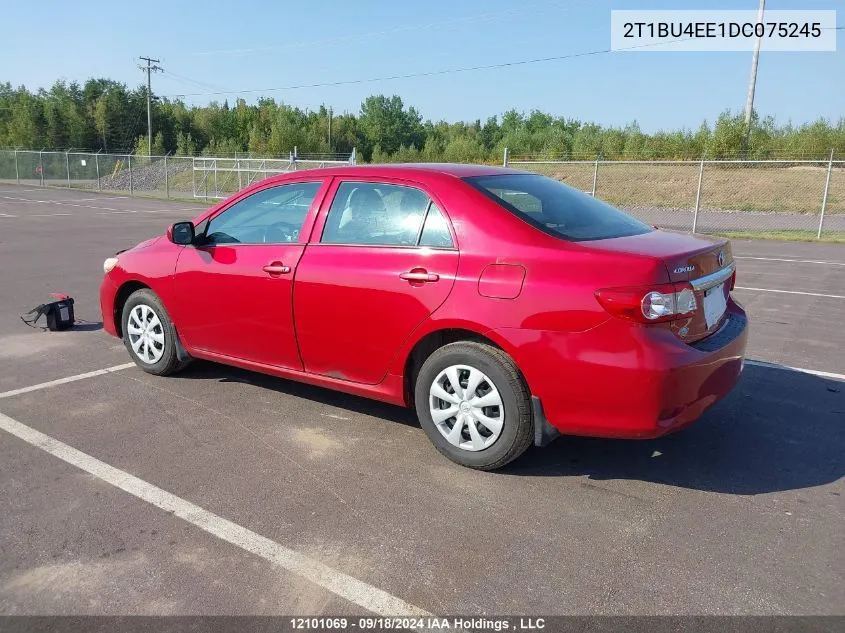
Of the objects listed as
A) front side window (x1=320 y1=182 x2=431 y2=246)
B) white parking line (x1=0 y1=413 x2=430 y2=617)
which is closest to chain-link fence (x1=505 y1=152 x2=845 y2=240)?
front side window (x1=320 y1=182 x2=431 y2=246)

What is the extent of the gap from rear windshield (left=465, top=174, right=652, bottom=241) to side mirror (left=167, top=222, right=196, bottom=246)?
6.98 ft

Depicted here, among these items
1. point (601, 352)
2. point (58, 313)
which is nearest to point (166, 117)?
point (58, 313)

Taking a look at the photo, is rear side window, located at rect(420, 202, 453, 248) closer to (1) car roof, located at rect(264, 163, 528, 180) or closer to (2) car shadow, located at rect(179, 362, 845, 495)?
(1) car roof, located at rect(264, 163, 528, 180)

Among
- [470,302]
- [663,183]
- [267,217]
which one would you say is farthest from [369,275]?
[663,183]

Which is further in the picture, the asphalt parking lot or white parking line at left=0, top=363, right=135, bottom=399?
white parking line at left=0, top=363, right=135, bottom=399

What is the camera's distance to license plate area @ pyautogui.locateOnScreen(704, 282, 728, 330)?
360cm

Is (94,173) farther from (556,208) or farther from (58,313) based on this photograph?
(556,208)

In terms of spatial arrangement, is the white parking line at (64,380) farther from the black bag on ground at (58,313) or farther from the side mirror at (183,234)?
the black bag on ground at (58,313)

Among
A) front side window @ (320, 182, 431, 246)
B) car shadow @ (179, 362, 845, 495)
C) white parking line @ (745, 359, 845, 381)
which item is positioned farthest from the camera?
white parking line @ (745, 359, 845, 381)

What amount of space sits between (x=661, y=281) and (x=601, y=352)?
44cm

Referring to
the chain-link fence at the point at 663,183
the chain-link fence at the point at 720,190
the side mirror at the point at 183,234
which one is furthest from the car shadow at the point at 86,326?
the chain-link fence at the point at 720,190

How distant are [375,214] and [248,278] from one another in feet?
3.29

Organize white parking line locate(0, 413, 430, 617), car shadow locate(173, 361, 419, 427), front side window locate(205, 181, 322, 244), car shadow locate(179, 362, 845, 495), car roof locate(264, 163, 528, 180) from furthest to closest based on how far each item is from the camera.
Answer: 1. car shadow locate(173, 361, 419, 427)
2. front side window locate(205, 181, 322, 244)
3. car roof locate(264, 163, 528, 180)
4. car shadow locate(179, 362, 845, 495)
5. white parking line locate(0, 413, 430, 617)

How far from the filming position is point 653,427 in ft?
10.9
